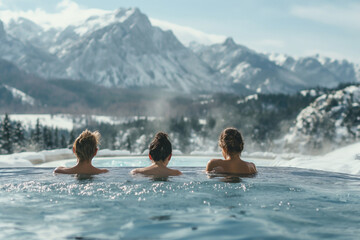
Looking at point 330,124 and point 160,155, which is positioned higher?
point 330,124

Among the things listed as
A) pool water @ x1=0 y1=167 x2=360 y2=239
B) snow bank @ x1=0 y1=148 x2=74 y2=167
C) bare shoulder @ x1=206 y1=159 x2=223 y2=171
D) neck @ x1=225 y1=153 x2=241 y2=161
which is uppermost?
neck @ x1=225 y1=153 x2=241 y2=161

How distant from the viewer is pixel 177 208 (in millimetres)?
5145

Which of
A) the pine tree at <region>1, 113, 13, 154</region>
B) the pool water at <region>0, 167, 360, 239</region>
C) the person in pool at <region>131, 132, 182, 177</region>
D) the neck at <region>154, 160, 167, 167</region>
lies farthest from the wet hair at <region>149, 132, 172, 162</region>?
the pine tree at <region>1, 113, 13, 154</region>

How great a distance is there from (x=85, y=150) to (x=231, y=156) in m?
2.89

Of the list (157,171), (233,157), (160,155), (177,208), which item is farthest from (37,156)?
(177,208)

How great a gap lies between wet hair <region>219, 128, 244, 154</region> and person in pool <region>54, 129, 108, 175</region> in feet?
7.96

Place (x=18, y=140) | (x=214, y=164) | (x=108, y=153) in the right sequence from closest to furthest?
(x=214, y=164)
(x=108, y=153)
(x=18, y=140)

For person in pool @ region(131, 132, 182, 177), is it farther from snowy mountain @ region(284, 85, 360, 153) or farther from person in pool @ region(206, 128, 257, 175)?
snowy mountain @ region(284, 85, 360, 153)

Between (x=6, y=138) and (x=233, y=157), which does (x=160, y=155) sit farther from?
(x=6, y=138)

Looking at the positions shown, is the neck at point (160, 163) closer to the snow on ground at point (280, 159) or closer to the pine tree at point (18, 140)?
the snow on ground at point (280, 159)

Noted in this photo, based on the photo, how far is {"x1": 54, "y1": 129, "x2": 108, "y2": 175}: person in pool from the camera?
23.2 feet

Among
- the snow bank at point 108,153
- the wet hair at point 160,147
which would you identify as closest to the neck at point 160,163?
the wet hair at point 160,147

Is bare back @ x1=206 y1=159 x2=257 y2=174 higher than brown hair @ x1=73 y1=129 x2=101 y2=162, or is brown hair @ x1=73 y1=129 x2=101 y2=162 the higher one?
brown hair @ x1=73 y1=129 x2=101 y2=162

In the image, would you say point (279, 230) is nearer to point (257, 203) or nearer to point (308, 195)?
point (257, 203)
